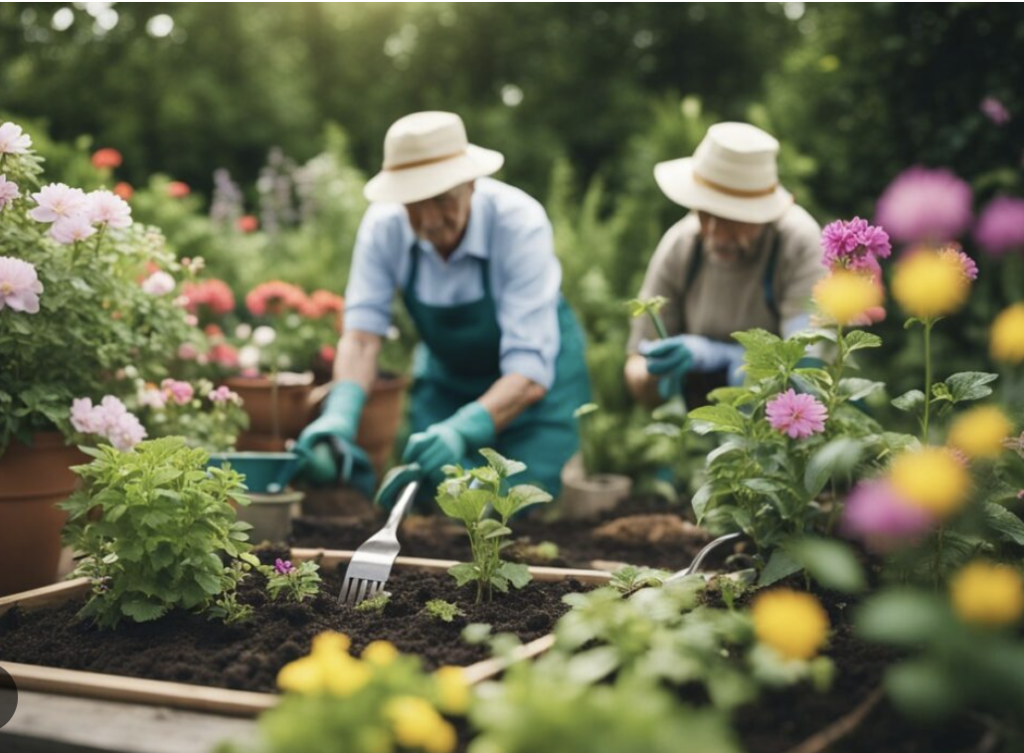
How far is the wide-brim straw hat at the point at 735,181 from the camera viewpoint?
9.27 feet

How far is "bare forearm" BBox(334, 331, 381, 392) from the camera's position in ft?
10.5

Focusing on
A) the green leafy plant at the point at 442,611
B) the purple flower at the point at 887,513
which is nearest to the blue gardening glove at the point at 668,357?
the green leafy plant at the point at 442,611

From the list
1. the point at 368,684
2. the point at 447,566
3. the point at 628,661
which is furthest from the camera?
the point at 447,566

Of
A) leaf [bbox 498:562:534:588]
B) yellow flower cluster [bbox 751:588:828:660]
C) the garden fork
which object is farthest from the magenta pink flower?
the garden fork

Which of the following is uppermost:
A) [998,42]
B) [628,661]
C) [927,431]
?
[998,42]

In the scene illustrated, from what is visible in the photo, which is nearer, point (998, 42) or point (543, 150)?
point (998, 42)

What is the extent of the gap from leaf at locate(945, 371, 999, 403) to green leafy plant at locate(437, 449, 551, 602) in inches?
28.4

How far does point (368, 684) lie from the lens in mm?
1145

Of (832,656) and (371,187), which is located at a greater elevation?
(371,187)

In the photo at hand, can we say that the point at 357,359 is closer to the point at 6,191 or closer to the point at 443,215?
the point at 443,215

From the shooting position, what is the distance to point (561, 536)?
9.76ft

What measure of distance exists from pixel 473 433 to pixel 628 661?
149 cm

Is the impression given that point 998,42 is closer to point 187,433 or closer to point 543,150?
point 187,433

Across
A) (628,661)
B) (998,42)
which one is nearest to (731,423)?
(628,661)
